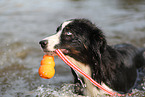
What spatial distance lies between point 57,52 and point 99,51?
2.16 feet

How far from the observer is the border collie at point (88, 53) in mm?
3061

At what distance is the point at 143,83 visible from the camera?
4523 millimetres

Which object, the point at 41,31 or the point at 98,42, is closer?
the point at 98,42

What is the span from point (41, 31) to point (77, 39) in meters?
5.38

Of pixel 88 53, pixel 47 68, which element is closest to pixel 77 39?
pixel 88 53

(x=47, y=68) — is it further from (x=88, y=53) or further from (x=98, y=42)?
(x=98, y=42)

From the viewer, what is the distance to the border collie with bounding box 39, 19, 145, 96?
3.06 metres

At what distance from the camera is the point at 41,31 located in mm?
8297

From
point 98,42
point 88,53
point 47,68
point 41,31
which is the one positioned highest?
point 98,42

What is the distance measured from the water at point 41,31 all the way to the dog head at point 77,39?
107cm

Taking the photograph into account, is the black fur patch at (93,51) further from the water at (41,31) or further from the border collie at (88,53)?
the water at (41,31)

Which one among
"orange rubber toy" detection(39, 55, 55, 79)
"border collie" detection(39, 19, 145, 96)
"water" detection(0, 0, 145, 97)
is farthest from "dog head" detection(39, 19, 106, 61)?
"water" detection(0, 0, 145, 97)

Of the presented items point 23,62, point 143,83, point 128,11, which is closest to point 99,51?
point 143,83

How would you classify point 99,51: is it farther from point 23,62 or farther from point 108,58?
point 23,62
